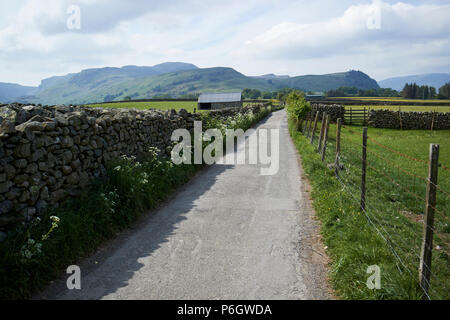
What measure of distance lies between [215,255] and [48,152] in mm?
3408

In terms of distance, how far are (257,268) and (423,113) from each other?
1435 inches

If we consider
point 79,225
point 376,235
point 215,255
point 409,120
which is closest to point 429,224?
point 376,235

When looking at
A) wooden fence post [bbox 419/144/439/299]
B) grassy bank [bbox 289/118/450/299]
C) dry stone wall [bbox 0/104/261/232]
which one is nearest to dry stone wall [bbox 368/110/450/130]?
grassy bank [bbox 289/118/450/299]

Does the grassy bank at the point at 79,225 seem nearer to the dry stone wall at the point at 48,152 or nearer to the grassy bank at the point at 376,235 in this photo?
the dry stone wall at the point at 48,152

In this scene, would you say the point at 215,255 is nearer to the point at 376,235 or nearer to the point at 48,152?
the point at 376,235

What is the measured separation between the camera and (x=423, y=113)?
3409 cm

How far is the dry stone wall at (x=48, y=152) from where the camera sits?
4758 millimetres

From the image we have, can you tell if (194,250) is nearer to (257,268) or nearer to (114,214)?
(257,268)

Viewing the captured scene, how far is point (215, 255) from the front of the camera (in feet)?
17.4

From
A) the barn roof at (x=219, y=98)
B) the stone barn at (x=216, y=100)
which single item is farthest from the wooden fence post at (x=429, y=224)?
the barn roof at (x=219, y=98)

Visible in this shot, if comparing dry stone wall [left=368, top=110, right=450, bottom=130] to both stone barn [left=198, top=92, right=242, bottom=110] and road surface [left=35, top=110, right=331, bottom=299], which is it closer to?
road surface [left=35, top=110, right=331, bottom=299]

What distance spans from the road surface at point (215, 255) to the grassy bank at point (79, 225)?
238 mm
